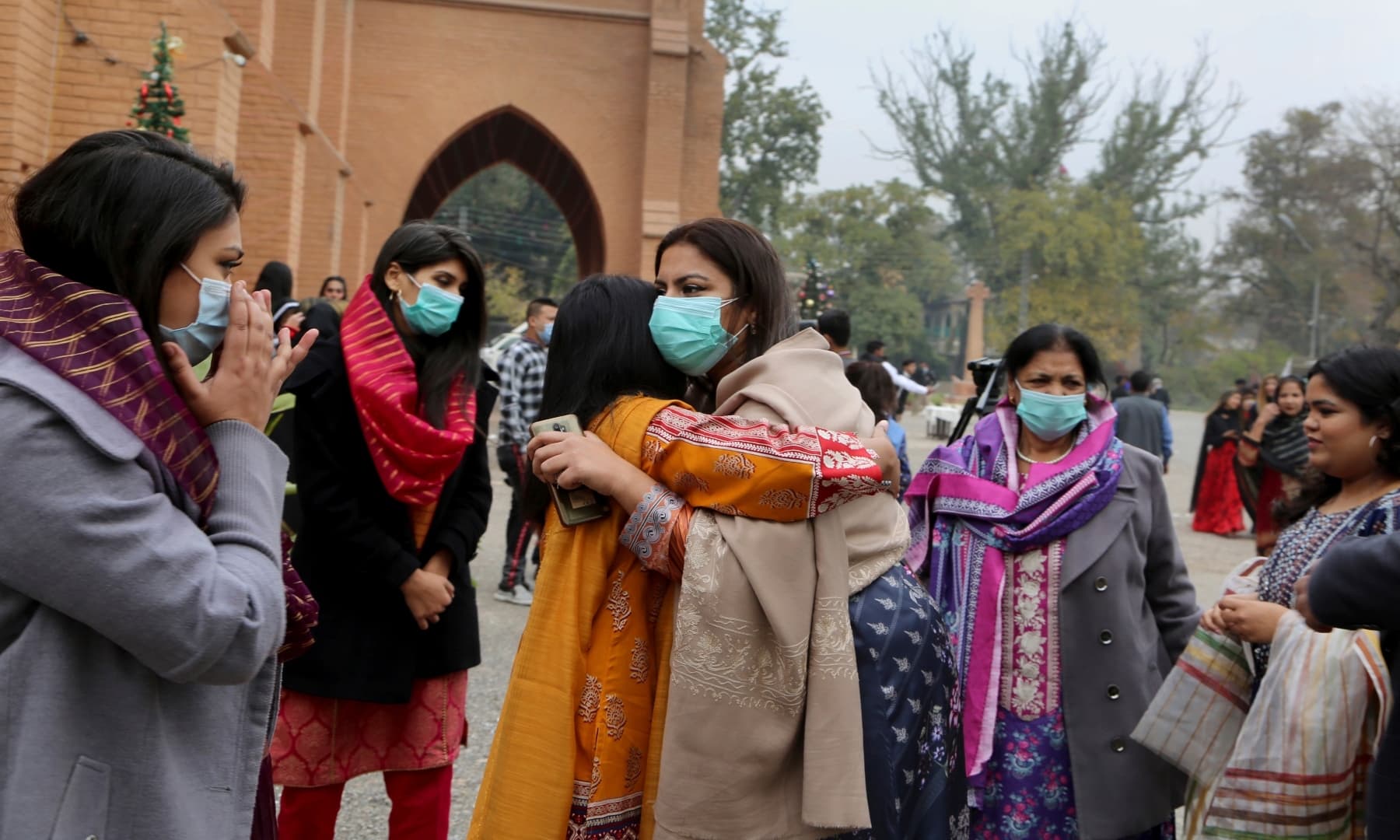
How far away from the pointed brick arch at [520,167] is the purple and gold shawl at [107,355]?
19.7 m

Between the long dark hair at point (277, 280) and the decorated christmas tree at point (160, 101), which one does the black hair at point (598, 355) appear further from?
the decorated christmas tree at point (160, 101)

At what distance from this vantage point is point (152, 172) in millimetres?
1741

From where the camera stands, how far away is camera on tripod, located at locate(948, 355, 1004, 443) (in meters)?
3.98

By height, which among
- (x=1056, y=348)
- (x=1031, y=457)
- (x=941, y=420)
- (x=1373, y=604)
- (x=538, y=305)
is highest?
(x=941, y=420)

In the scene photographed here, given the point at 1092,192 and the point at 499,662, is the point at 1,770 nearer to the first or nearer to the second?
the point at 499,662

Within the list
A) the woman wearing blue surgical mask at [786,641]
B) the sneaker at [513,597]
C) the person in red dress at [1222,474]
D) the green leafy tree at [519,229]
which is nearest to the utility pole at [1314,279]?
the green leafy tree at [519,229]

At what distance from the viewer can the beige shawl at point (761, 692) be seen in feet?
6.78

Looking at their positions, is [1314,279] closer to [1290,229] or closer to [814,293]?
[1290,229]

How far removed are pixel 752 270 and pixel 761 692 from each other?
87cm

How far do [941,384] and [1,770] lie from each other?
55.0 m

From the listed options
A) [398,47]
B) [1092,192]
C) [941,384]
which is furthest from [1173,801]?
[941,384]

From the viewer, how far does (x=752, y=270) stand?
2451 mm

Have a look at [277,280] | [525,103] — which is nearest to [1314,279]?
[525,103]

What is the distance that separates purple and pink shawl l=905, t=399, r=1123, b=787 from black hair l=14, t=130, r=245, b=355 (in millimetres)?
2176
